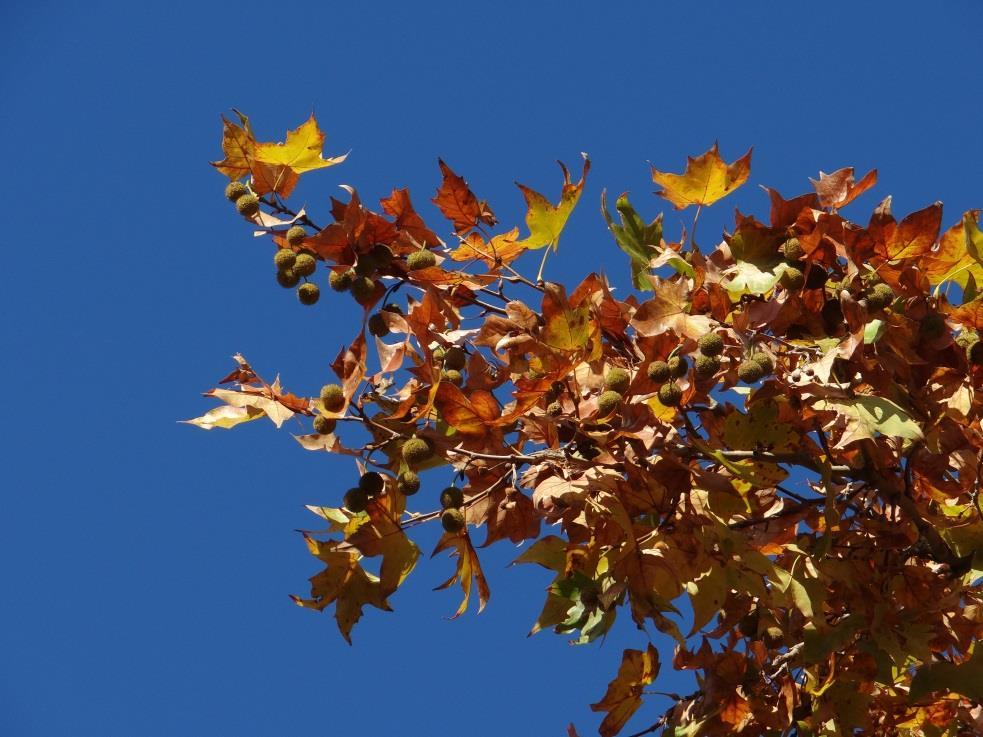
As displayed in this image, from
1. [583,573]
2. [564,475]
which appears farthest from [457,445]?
[583,573]

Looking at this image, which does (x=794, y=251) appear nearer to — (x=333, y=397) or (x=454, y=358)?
(x=454, y=358)

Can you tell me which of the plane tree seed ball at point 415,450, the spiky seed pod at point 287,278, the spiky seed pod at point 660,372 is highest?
the spiky seed pod at point 287,278

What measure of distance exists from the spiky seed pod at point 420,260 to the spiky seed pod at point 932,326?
1159 millimetres

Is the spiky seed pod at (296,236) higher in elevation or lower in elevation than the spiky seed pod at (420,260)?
higher

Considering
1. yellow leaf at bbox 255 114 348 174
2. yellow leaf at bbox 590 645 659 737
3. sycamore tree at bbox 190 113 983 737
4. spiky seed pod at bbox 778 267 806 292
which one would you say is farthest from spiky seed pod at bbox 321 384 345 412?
yellow leaf at bbox 590 645 659 737

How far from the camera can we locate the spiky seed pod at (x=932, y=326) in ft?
8.85

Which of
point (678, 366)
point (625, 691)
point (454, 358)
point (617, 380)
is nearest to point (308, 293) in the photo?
point (454, 358)

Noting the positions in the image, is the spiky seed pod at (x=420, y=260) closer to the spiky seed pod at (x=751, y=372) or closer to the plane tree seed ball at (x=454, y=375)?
the plane tree seed ball at (x=454, y=375)

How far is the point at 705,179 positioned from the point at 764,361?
0.63 metres

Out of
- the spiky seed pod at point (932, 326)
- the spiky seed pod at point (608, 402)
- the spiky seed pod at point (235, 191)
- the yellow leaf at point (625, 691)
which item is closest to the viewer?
the spiky seed pod at point (608, 402)

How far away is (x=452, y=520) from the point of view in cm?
274

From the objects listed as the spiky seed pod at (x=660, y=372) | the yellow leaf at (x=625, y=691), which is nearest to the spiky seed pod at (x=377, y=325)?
the spiky seed pod at (x=660, y=372)

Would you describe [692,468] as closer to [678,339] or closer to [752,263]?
[678,339]

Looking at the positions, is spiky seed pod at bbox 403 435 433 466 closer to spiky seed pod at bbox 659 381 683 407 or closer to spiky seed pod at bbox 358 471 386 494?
spiky seed pod at bbox 358 471 386 494
